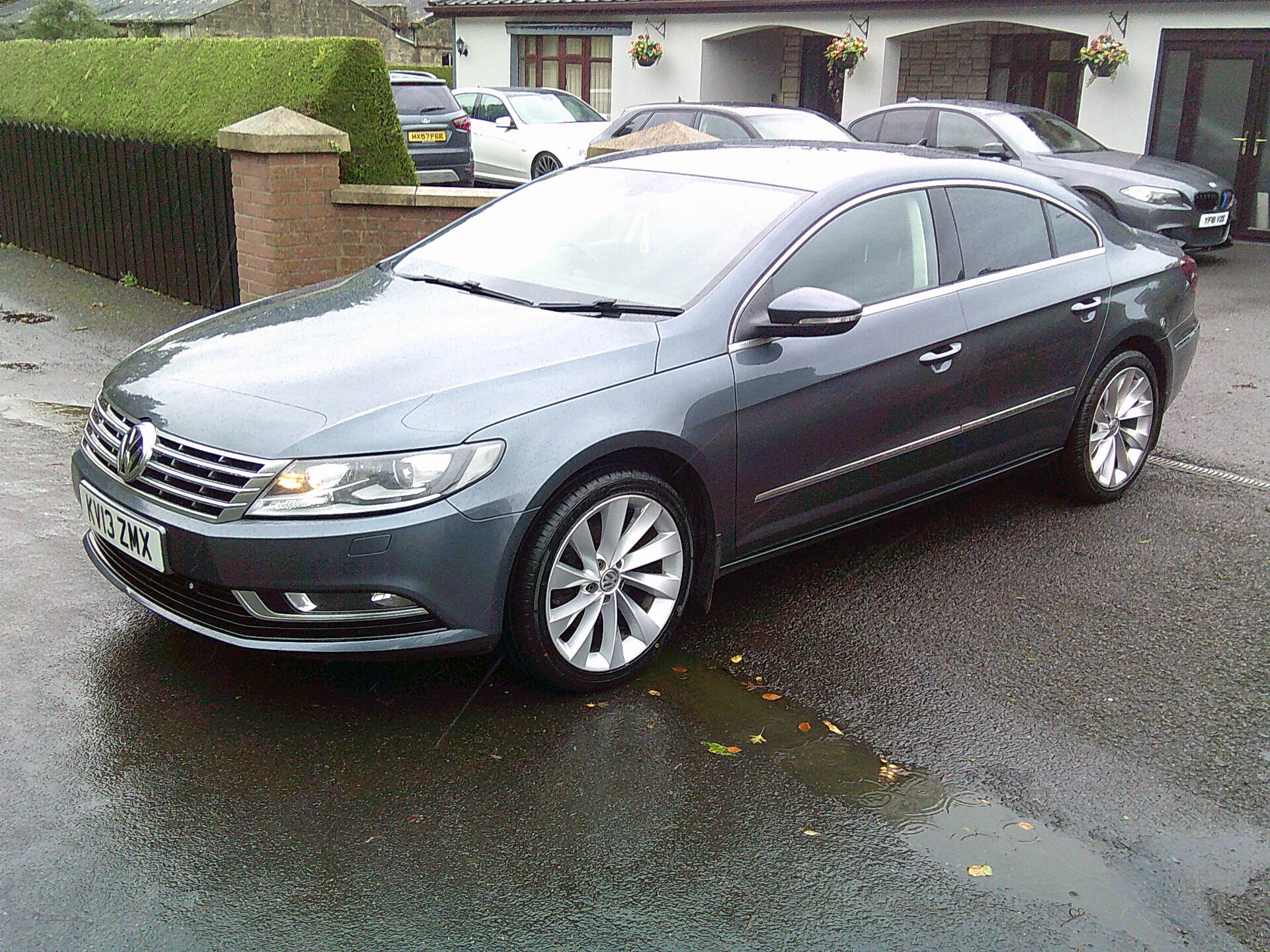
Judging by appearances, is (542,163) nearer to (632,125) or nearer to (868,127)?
(632,125)

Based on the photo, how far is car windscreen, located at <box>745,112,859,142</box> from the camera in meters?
14.5

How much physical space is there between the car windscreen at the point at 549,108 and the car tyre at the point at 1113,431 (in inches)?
575

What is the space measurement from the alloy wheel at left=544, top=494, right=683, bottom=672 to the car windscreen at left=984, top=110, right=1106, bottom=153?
11.0 meters

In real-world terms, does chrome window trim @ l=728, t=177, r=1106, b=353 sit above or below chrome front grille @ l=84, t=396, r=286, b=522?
above

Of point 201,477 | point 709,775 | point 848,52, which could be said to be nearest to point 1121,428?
point 709,775

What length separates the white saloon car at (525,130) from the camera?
19.0 metres

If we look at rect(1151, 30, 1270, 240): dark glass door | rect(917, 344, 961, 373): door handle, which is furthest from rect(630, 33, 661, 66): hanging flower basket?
rect(917, 344, 961, 373): door handle

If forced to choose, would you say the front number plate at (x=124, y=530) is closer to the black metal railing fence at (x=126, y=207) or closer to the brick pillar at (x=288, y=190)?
the brick pillar at (x=288, y=190)

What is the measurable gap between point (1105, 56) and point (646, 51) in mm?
8702

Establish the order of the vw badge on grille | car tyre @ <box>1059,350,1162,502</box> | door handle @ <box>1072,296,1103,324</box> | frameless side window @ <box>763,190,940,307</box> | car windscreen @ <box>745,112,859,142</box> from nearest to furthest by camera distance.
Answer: the vw badge on grille, frameless side window @ <box>763,190,940,307</box>, door handle @ <box>1072,296,1103,324</box>, car tyre @ <box>1059,350,1162,502</box>, car windscreen @ <box>745,112,859,142</box>

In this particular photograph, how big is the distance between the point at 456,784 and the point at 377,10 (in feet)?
151

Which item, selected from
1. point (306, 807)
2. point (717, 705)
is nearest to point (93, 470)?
point (306, 807)

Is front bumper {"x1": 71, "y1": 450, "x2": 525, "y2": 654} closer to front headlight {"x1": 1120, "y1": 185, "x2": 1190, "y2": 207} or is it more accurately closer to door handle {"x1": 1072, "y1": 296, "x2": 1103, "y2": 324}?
door handle {"x1": 1072, "y1": 296, "x2": 1103, "y2": 324}

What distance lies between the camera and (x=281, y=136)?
28.6 feet
